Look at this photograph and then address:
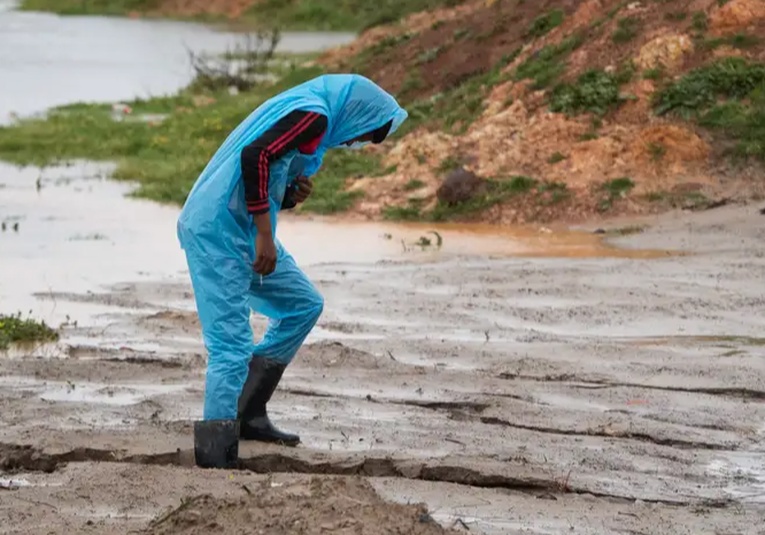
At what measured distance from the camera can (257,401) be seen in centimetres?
604

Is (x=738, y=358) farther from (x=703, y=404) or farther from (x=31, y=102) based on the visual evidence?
(x=31, y=102)

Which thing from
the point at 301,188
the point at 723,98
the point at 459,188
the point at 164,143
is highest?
the point at 723,98

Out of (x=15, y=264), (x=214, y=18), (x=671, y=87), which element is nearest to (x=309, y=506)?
(x=15, y=264)

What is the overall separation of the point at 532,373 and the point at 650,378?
60cm

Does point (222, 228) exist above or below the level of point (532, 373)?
above

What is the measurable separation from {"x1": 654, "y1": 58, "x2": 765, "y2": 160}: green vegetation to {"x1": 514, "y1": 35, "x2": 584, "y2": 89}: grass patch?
57.5 inches

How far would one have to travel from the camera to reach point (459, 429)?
20.9 feet

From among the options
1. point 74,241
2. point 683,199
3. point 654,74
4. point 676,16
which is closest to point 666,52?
point 654,74

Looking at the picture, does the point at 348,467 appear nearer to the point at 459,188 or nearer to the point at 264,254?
the point at 264,254

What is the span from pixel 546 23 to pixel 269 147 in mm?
12584

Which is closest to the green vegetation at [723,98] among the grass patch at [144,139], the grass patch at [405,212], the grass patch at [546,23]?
the grass patch at [405,212]

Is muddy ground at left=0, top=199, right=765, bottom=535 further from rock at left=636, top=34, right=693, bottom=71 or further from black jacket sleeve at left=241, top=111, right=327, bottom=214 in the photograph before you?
rock at left=636, top=34, right=693, bottom=71

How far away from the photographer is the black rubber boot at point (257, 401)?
6.02 metres

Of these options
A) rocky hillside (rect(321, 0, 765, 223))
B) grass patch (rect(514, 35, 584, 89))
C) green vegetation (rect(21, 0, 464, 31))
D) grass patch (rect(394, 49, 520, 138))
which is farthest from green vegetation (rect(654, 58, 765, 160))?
green vegetation (rect(21, 0, 464, 31))
